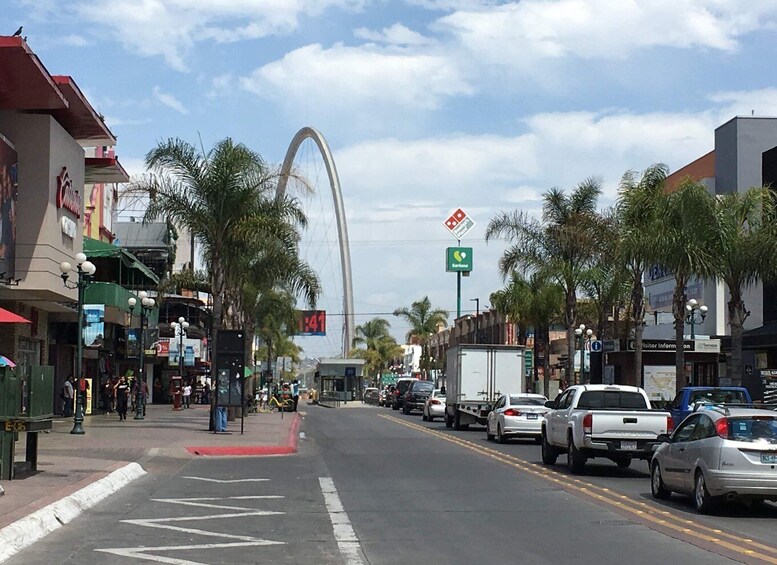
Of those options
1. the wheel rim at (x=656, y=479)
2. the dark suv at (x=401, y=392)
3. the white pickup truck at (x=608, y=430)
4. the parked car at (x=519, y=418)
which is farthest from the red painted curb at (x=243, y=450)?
the dark suv at (x=401, y=392)

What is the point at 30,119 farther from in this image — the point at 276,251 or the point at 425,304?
the point at 425,304

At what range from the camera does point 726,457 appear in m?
15.4

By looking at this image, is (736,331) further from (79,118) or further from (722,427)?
(79,118)

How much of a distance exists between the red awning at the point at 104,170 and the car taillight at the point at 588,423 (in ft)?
78.4

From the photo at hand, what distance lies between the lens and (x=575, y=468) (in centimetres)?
2277

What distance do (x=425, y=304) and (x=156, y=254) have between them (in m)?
49.0

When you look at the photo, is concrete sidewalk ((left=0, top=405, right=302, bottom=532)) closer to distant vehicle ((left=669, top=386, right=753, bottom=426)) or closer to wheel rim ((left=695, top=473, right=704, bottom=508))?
wheel rim ((left=695, top=473, right=704, bottom=508))

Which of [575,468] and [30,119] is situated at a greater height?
[30,119]

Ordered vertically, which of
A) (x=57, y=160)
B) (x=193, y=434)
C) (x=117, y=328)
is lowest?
(x=193, y=434)

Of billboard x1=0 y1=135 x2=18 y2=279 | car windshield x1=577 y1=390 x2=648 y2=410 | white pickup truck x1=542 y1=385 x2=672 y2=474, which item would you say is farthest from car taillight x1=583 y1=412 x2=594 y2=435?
billboard x1=0 y1=135 x2=18 y2=279

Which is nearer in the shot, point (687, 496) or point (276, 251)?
point (687, 496)

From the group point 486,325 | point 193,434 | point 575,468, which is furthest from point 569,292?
point 486,325

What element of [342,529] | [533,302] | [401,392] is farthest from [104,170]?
[401,392]

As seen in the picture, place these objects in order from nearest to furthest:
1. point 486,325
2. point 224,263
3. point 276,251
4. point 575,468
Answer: point 575,468
point 224,263
point 276,251
point 486,325
